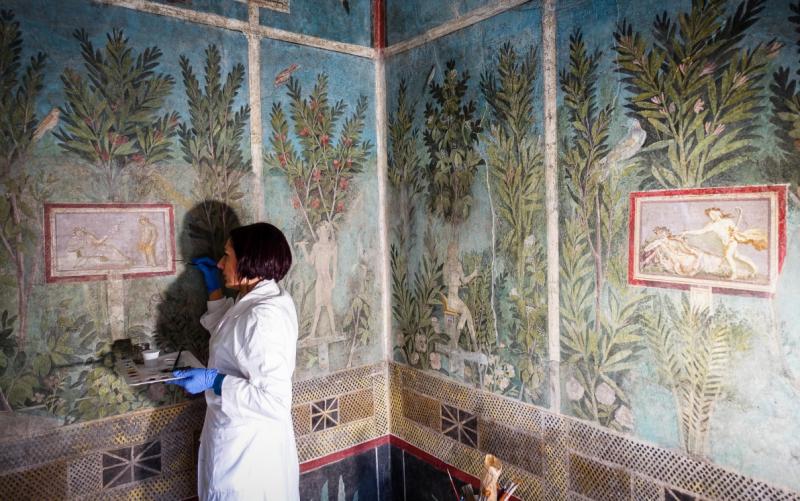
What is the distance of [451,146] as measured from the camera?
8.57 ft

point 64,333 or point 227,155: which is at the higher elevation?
point 227,155

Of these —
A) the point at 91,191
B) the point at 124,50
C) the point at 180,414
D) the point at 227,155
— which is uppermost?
the point at 124,50

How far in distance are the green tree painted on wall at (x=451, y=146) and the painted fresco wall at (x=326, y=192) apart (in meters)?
0.43

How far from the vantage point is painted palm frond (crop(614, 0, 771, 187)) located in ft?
5.38

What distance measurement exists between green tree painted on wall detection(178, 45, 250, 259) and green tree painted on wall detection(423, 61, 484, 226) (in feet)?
3.04

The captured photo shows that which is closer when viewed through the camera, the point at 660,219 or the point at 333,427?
the point at 660,219

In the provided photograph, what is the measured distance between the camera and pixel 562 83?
2133mm

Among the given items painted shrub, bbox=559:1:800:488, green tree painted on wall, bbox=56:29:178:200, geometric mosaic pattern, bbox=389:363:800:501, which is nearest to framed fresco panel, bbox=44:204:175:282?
green tree painted on wall, bbox=56:29:178:200

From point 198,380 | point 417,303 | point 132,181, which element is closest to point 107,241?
point 132,181

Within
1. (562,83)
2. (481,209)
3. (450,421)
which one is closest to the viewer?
(562,83)

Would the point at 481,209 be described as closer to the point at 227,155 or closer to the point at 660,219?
the point at 660,219

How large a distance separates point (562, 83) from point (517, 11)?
0.43 metres

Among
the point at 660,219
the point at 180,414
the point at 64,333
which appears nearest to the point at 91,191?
the point at 64,333

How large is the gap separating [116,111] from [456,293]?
1.74 metres
